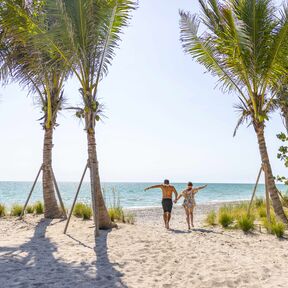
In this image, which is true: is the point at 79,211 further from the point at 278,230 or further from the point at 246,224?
the point at 278,230

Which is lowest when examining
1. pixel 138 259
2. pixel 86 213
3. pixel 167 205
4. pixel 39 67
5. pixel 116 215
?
pixel 138 259

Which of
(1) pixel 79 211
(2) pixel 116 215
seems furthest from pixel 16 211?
(2) pixel 116 215

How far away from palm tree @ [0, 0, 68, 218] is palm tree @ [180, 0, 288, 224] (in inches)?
208

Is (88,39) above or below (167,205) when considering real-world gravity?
above

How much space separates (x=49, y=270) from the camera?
5.18m

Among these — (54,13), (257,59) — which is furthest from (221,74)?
(54,13)

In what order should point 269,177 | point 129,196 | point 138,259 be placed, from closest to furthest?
1. point 138,259
2. point 269,177
3. point 129,196

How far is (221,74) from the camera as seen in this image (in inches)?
430

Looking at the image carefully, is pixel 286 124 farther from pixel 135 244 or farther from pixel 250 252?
pixel 135 244

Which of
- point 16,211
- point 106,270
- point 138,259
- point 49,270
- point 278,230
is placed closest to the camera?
point 49,270

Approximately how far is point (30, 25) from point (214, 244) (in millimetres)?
8067

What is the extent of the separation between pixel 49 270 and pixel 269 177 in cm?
729

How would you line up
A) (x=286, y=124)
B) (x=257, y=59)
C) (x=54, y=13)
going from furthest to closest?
(x=286, y=124), (x=257, y=59), (x=54, y=13)

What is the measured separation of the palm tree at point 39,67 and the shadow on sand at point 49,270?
4.71 m
